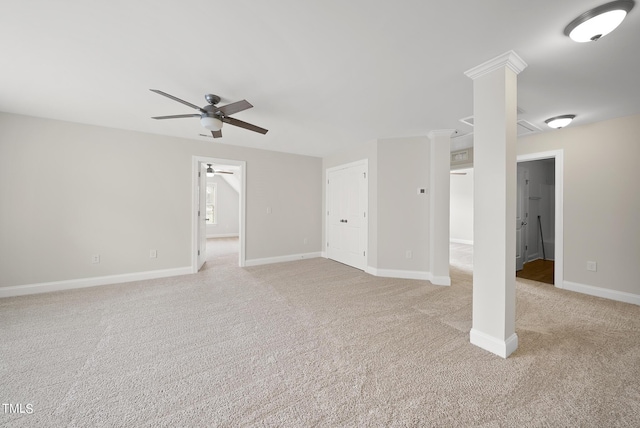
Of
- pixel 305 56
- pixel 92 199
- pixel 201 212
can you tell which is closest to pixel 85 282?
pixel 92 199

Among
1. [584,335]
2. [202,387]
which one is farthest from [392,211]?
[202,387]

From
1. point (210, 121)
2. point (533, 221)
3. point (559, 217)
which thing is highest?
point (210, 121)

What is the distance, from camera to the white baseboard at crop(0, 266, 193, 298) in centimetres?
308

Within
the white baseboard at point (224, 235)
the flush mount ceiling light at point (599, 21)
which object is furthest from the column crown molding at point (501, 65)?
the white baseboard at point (224, 235)

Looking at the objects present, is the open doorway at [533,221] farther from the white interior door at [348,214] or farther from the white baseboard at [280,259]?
the white baseboard at [280,259]

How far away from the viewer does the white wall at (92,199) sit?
3084 mm

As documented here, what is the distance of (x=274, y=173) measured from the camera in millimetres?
4996

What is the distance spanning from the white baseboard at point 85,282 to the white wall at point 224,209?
16.4ft

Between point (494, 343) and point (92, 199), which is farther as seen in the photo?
point (92, 199)

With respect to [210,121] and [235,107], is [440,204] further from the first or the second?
[210,121]

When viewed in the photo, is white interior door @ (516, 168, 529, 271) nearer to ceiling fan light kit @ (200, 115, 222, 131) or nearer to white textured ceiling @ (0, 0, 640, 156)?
white textured ceiling @ (0, 0, 640, 156)

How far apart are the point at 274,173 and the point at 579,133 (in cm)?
493

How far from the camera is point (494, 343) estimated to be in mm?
1903

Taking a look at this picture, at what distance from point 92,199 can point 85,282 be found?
121 cm
